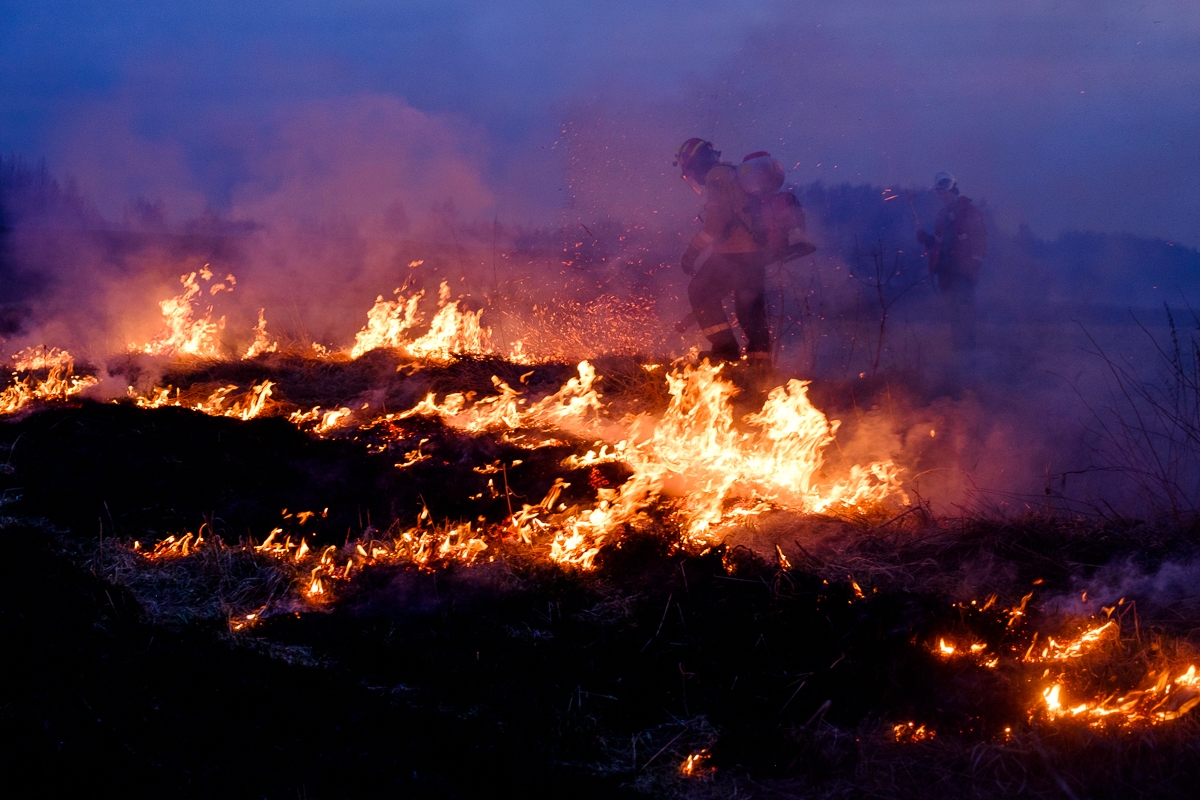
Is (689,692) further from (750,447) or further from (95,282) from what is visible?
(95,282)

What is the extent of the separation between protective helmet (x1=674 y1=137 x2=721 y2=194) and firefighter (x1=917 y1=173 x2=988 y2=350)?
3.64 m

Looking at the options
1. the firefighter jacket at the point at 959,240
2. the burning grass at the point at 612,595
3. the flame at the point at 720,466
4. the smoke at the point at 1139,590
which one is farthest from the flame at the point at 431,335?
the firefighter jacket at the point at 959,240

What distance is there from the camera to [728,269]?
6648 millimetres

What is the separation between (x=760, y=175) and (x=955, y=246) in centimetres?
367

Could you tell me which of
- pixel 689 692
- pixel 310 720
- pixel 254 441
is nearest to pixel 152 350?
pixel 254 441

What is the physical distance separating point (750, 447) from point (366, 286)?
1228 cm

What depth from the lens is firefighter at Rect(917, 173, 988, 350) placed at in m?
9.05

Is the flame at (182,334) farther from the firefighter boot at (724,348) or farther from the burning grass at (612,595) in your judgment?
the firefighter boot at (724,348)

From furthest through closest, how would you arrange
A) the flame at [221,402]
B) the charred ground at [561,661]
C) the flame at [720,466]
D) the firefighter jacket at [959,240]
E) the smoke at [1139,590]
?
the firefighter jacket at [959,240], the flame at [221,402], the flame at [720,466], the smoke at [1139,590], the charred ground at [561,661]

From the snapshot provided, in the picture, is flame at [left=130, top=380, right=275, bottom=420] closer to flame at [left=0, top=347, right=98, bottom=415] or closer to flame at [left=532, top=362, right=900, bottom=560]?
flame at [left=0, top=347, right=98, bottom=415]

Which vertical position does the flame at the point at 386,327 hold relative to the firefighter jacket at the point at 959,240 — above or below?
above

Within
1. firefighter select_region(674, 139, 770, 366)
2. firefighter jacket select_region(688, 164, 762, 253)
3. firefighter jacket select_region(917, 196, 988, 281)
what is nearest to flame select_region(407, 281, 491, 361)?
firefighter select_region(674, 139, 770, 366)

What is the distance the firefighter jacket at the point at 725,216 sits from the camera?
6.54 meters

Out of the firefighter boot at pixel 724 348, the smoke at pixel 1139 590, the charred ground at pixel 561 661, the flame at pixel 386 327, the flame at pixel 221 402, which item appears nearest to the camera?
the charred ground at pixel 561 661
